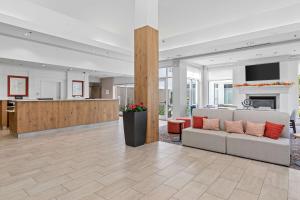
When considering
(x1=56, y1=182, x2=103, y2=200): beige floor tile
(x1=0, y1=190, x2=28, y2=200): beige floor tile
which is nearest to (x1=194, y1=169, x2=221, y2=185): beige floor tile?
(x1=56, y1=182, x2=103, y2=200): beige floor tile

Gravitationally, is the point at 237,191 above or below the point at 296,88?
below

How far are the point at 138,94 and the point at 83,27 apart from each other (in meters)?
3.39

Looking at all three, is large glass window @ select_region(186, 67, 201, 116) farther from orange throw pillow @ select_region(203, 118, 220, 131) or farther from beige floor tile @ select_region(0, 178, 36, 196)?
beige floor tile @ select_region(0, 178, 36, 196)

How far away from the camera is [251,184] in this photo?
2387mm

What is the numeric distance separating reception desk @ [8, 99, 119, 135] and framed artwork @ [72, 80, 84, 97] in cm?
267

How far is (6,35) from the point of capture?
17.4ft

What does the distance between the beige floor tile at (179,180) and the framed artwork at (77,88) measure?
784 centimetres

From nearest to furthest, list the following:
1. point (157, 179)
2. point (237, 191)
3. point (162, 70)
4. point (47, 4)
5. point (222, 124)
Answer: point (237, 191), point (157, 179), point (222, 124), point (47, 4), point (162, 70)

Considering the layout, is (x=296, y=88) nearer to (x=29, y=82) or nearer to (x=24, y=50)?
(x=24, y=50)

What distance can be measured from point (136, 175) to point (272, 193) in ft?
6.00

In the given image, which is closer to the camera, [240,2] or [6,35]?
[240,2]

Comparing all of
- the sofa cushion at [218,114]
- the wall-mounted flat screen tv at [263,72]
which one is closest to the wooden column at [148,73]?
the sofa cushion at [218,114]

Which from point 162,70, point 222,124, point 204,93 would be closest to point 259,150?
point 222,124

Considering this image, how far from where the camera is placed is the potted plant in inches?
160
